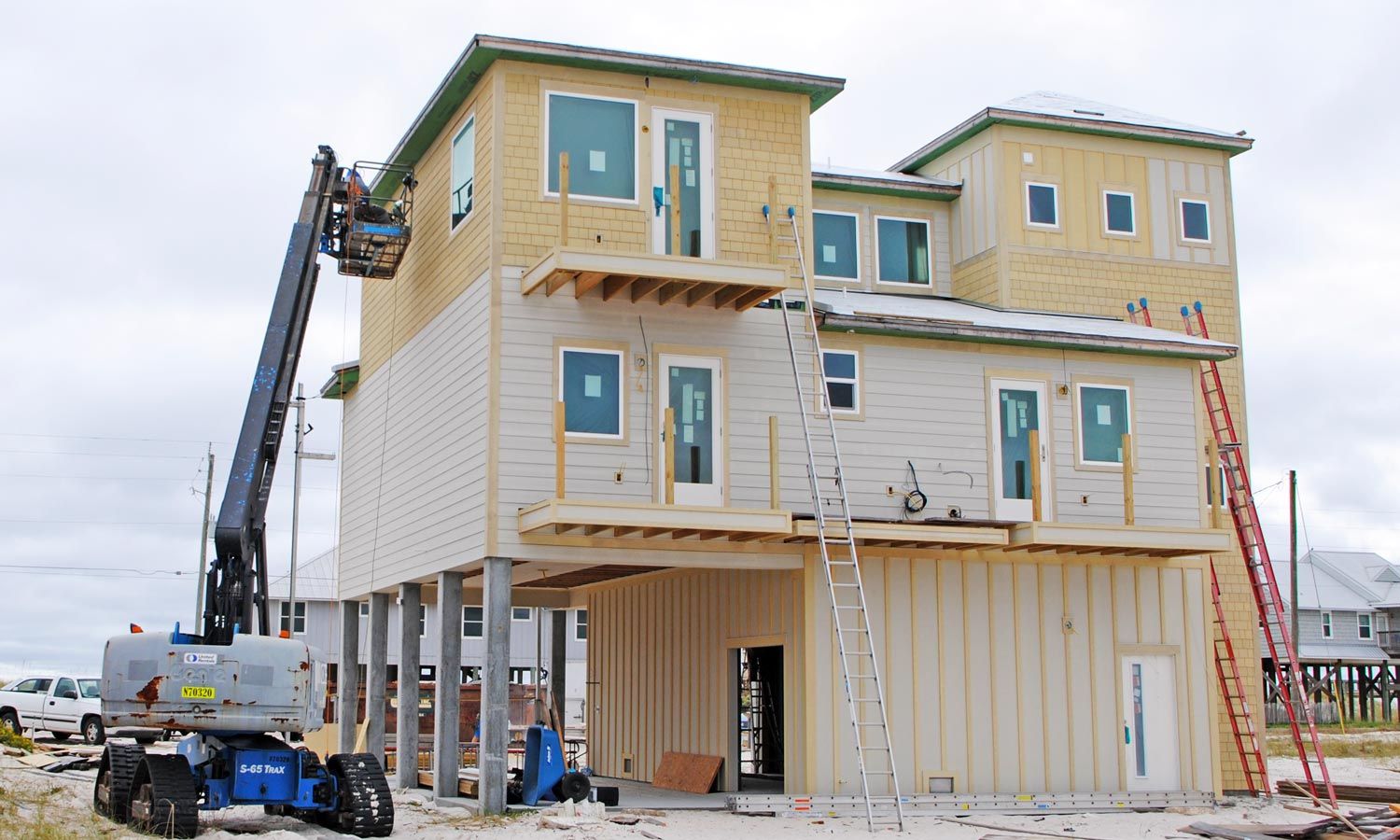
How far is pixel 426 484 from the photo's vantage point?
2362 cm

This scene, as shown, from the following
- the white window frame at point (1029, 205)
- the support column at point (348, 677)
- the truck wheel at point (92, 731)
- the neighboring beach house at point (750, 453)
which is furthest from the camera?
the truck wheel at point (92, 731)

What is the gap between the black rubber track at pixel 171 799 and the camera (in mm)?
17109

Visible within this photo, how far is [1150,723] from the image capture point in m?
23.9

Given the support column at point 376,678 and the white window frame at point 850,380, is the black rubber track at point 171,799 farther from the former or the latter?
the white window frame at point 850,380

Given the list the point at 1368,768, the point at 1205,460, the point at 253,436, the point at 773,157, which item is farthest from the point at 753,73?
the point at 1368,768

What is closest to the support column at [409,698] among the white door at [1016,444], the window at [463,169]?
the window at [463,169]

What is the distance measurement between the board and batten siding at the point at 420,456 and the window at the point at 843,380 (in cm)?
546

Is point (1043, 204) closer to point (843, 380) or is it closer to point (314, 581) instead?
point (843, 380)

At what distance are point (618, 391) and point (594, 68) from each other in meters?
4.73

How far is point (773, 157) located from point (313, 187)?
705 cm

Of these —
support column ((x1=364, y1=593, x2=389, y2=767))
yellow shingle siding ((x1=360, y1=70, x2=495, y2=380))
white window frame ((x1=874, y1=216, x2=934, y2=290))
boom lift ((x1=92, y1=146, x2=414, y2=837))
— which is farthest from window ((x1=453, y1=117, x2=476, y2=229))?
white window frame ((x1=874, y1=216, x2=934, y2=290))

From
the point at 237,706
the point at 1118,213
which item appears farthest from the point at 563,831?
Answer: the point at 1118,213

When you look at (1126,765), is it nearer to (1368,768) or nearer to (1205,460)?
(1205,460)

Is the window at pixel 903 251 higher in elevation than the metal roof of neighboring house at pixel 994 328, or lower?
higher
